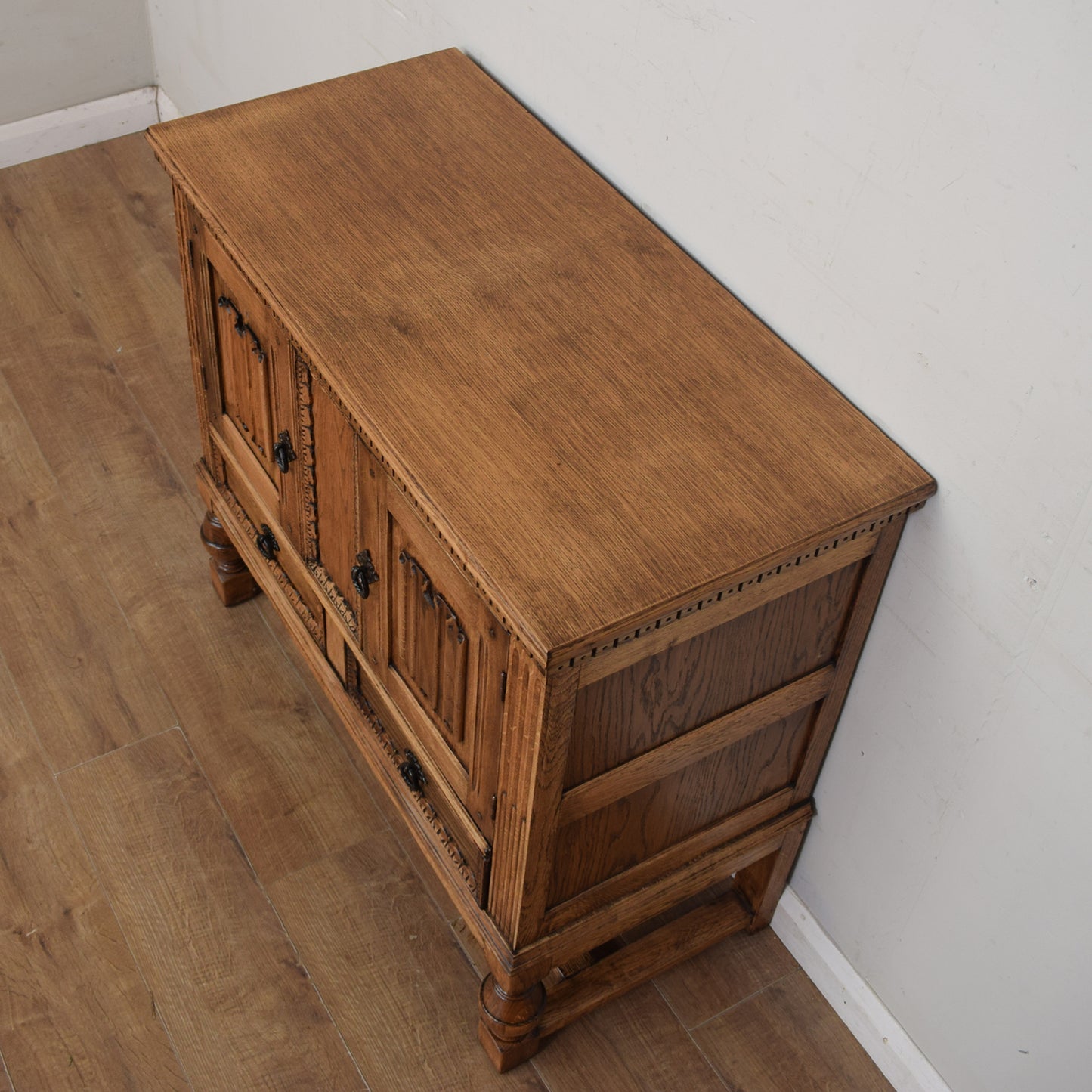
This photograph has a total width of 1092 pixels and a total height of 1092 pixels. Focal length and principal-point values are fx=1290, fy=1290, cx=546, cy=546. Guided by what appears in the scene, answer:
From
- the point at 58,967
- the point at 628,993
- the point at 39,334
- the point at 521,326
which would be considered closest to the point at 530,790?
the point at 521,326

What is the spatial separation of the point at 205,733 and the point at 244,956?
1.27 ft

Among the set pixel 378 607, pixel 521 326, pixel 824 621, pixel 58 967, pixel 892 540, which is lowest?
pixel 58 967

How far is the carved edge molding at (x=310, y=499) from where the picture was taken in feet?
4.83

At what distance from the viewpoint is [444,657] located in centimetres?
137

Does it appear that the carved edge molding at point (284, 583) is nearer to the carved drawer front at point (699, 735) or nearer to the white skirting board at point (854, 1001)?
the carved drawer front at point (699, 735)

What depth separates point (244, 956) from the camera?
174 centimetres

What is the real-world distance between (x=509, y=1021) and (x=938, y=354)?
0.94 meters

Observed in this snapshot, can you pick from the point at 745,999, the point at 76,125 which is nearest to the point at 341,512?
the point at 745,999

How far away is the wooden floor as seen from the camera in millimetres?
1667

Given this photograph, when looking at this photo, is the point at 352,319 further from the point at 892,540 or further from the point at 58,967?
the point at 58,967

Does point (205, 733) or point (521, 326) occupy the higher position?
point (521, 326)

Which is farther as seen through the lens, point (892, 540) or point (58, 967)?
point (58, 967)

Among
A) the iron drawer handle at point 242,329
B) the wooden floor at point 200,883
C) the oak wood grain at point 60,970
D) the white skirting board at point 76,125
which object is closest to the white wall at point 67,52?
the white skirting board at point 76,125

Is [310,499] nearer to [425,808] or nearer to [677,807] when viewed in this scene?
[425,808]
